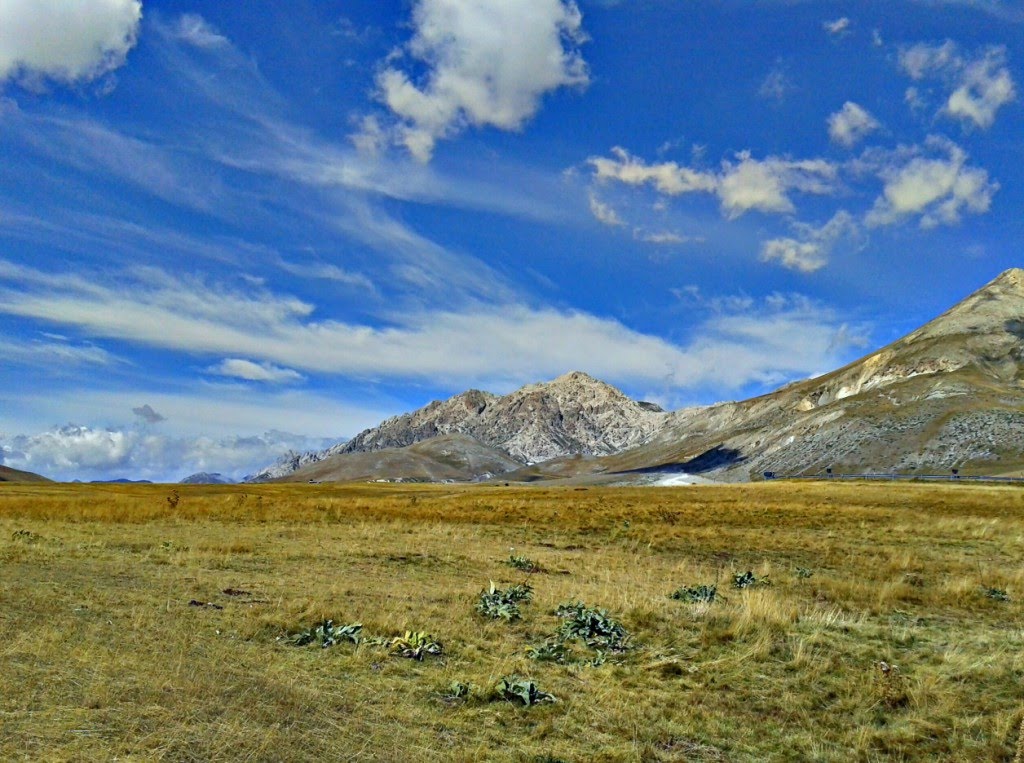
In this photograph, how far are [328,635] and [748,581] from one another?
1309 cm

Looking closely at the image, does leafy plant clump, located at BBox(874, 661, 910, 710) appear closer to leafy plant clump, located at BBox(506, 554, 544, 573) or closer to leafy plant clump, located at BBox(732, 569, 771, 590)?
leafy plant clump, located at BBox(732, 569, 771, 590)

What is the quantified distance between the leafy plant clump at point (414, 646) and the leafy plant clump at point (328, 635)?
66 centimetres

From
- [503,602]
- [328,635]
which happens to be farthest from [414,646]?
[503,602]

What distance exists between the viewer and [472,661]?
34.3 feet

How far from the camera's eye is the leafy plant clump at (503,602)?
13312 mm

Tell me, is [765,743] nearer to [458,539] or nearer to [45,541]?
[458,539]

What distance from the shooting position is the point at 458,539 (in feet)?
94.1

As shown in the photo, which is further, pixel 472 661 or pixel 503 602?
pixel 503 602

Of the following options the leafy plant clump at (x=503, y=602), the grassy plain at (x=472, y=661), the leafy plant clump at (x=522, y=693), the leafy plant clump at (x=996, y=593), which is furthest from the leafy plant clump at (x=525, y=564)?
the leafy plant clump at (x=996, y=593)

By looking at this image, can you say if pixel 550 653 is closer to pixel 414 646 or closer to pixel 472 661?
pixel 472 661

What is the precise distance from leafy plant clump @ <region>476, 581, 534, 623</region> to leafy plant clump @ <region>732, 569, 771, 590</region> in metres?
6.63

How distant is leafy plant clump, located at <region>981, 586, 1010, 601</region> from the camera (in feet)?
54.1

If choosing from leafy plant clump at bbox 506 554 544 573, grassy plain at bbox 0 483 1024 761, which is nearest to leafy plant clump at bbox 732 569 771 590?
grassy plain at bbox 0 483 1024 761

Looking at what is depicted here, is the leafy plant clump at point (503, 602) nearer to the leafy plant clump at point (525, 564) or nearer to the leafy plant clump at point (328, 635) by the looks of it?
the leafy plant clump at point (328, 635)
